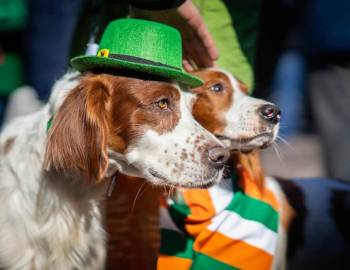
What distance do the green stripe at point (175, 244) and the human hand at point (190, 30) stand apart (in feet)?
2.42

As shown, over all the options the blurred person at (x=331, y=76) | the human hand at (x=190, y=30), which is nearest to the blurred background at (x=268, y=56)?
the blurred person at (x=331, y=76)

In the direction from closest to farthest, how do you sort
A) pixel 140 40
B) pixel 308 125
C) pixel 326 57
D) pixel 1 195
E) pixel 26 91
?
pixel 140 40
pixel 1 195
pixel 326 57
pixel 26 91
pixel 308 125

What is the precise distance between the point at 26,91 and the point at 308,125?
3.28 meters

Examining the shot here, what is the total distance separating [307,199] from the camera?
118 inches

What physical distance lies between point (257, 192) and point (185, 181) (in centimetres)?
61

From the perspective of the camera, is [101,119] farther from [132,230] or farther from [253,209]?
[253,209]

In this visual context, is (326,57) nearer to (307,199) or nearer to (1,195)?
(307,199)

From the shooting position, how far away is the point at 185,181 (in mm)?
2250

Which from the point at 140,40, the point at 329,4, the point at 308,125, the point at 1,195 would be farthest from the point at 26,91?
the point at 308,125

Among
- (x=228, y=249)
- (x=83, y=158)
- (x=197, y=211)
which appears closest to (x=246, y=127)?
(x=197, y=211)

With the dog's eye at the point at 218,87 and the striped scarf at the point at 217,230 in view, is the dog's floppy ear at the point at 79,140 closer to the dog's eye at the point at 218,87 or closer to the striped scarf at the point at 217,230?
the striped scarf at the point at 217,230

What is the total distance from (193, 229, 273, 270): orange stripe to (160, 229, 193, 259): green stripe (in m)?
0.04

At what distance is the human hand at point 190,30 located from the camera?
8.33 feet

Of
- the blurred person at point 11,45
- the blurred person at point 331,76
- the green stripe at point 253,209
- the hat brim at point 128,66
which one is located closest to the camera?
the hat brim at point 128,66
